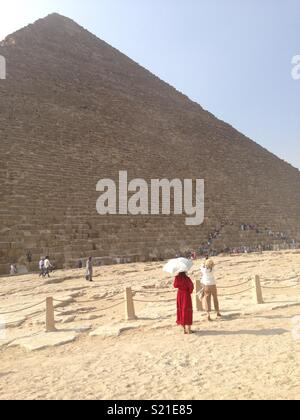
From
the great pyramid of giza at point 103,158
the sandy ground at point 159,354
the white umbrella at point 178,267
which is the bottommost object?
the sandy ground at point 159,354

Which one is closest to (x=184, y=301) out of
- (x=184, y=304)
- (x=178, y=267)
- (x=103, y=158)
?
(x=184, y=304)

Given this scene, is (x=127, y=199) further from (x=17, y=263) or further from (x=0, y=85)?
(x=0, y=85)

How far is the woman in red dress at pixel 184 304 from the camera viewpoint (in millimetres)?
4434

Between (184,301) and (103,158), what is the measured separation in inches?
596

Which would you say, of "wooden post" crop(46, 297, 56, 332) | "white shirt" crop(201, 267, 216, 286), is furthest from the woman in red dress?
"wooden post" crop(46, 297, 56, 332)

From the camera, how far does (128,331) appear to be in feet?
15.8

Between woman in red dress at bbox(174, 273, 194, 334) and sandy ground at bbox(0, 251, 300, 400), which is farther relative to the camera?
woman in red dress at bbox(174, 273, 194, 334)

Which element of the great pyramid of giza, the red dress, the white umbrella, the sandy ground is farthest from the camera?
the great pyramid of giza

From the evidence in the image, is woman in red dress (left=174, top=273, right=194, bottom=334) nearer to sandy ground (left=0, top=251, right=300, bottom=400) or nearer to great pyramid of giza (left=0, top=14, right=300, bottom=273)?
sandy ground (left=0, top=251, right=300, bottom=400)

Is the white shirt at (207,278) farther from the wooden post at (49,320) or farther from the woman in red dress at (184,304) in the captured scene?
the wooden post at (49,320)

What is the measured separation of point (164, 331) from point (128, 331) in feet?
1.40

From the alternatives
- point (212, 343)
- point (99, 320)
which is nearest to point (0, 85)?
point (99, 320)

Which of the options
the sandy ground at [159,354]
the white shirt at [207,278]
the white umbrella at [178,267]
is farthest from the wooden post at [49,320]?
the white shirt at [207,278]

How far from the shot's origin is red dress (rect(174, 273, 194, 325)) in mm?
4434
